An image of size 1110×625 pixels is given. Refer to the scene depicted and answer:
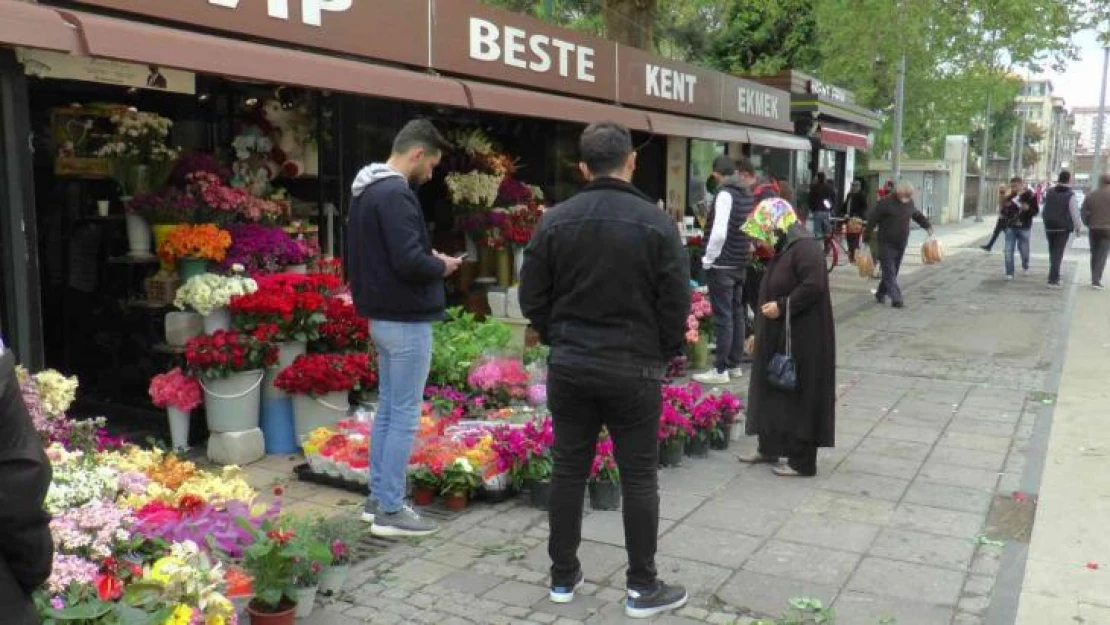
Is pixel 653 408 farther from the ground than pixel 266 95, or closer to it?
closer to it

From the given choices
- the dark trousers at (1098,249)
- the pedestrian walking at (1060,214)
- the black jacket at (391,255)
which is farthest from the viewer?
the pedestrian walking at (1060,214)

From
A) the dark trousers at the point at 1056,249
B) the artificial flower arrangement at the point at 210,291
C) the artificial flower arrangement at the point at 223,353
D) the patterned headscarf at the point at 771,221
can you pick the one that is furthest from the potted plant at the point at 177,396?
the dark trousers at the point at 1056,249

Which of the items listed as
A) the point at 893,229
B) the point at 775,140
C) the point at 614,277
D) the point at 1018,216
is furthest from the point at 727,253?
the point at 1018,216

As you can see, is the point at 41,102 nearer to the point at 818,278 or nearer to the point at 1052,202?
the point at 818,278

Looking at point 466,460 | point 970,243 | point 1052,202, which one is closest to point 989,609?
point 466,460

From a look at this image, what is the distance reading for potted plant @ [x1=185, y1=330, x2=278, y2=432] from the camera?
220 inches

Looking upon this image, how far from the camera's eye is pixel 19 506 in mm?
1788

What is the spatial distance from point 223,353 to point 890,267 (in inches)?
400

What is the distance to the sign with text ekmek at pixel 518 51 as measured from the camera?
23.3ft

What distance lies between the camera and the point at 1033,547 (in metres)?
4.66

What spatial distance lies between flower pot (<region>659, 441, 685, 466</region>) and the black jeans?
6.47 ft

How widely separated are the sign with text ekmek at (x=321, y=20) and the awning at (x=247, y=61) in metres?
0.12

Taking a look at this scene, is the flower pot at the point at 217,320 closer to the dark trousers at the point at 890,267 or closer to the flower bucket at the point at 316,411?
the flower bucket at the point at 316,411

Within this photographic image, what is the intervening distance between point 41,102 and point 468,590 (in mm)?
4396
